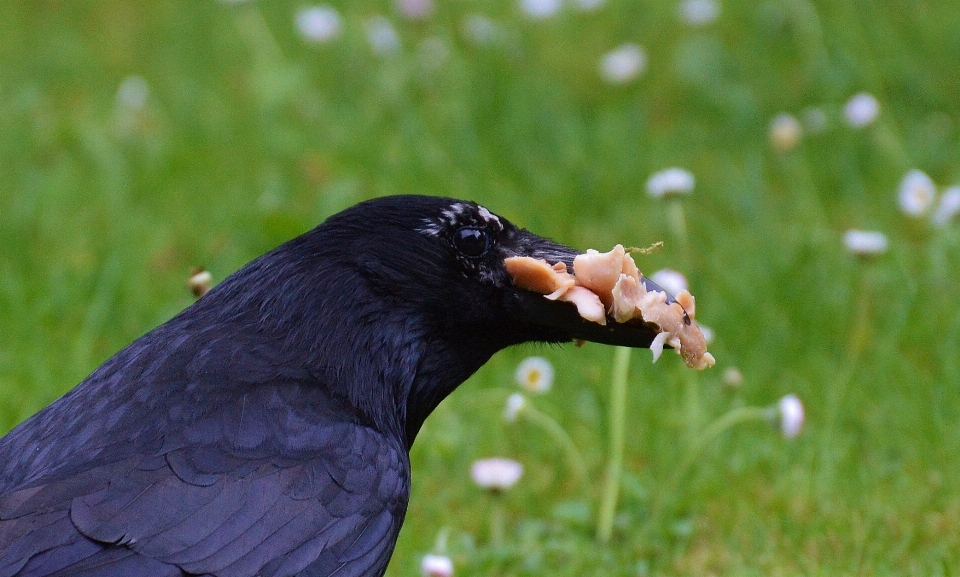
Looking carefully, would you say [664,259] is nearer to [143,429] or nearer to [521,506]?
[521,506]

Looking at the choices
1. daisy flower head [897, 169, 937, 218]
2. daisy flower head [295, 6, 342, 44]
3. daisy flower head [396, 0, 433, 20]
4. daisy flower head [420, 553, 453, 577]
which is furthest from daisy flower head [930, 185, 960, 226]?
daisy flower head [295, 6, 342, 44]

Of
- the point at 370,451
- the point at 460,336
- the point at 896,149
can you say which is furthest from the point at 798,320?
the point at 370,451

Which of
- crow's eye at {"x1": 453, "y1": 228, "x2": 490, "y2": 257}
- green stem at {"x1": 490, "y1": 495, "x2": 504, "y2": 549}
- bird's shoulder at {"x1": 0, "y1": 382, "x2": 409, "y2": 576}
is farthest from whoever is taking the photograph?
green stem at {"x1": 490, "y1": 495, "x2": 504, "y2": 549}

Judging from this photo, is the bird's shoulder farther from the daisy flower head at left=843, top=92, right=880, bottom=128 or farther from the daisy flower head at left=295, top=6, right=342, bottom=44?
the daisy flower head at left=295, top=6, right=342, bottom=44

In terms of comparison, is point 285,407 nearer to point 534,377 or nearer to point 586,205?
point 534,377

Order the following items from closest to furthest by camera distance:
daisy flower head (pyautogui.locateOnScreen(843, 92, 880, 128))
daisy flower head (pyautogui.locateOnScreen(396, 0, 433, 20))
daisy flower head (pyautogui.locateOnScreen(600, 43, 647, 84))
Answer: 1. daisy flower head (pyautogui.locateOnScreen(843, 92, 880, 128))
2. daisy flower head (pyautogui.locateOnScreen(600, 43, 647, 84))
3. daisy flower head (pyautogui.locateOnScreen(396, 0, 433, 20))

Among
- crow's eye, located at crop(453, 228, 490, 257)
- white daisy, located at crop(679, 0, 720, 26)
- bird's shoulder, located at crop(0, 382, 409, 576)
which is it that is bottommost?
bird's shoulder, located at crop(0, 382, 409, 576)
